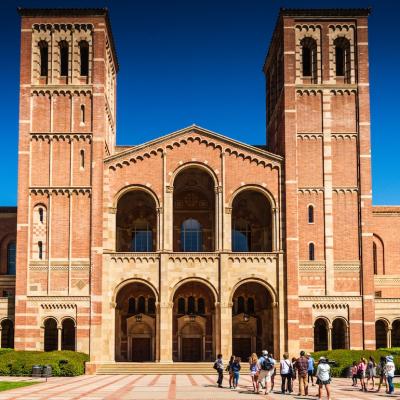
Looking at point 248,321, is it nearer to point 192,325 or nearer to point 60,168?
point 192,325

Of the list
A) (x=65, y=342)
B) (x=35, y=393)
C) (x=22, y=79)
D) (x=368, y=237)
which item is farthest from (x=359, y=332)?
(x=22, y=79)

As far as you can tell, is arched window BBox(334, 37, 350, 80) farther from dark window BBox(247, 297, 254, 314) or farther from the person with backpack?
the person with backpack

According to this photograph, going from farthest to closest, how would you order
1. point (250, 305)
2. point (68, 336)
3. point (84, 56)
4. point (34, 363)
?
point (250, 305) → point (84, 56) → point (68, 336) → point (34, 363)

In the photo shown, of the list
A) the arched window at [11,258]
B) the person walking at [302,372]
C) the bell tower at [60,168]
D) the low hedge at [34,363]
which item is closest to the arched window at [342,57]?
the bell tower at [60,168]

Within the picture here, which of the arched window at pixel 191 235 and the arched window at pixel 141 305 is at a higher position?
the arched window at pixel 191 235

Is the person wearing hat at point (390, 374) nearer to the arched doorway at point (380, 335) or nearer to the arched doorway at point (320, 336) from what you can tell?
the arched doorway at point (320, 336)

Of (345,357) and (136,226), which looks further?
(136,226)

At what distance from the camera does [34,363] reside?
148 ft

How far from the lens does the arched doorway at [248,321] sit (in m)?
59.3

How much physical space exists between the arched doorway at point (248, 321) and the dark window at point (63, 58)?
2234cm

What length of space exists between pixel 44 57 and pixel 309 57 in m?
21.2

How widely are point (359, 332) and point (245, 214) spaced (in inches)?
560

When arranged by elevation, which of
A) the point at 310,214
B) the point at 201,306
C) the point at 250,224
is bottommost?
the point at 201,306

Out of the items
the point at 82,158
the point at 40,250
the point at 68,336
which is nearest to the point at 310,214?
the point at 82,158
